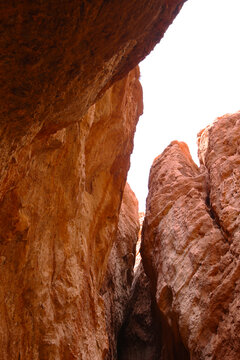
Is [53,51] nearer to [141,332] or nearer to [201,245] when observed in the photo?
[201,245]

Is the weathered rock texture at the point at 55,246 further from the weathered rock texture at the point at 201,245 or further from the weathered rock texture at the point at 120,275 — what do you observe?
the weathered rock texture at the point at 120,275

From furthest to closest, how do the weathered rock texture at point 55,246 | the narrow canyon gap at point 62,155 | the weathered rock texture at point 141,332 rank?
the weathered rock texture at point 141,332 < the weathered rock texture at point 55,246 < the narrow canyon gap at point 62,155

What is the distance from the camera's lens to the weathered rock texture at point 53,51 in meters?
2.66

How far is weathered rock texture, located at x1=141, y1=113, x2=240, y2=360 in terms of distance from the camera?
8.26 meters

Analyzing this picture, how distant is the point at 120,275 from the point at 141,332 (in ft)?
7.67

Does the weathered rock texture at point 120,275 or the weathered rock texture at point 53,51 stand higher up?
the weathered rock texture at point 120,275

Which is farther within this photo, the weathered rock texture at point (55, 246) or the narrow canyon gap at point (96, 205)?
the weathered rock texture at point (55, 246)

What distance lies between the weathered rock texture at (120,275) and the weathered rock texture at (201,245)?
1.54m

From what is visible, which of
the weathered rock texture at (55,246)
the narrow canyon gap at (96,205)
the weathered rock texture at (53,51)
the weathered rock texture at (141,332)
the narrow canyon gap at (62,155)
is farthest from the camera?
the weathered rock texture at (141,332)

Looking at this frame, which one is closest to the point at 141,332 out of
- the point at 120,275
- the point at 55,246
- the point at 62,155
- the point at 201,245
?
the point at 120,275

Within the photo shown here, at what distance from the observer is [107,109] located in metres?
9.02

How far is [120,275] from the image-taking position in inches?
572

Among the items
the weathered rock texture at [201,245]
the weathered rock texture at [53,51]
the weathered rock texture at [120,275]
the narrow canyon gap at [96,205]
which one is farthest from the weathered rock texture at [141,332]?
the weathered rock texture at [53,51]

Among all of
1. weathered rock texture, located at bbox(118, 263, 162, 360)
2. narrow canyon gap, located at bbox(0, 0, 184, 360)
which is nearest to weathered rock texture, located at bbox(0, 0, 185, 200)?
narrow canyon gap, located at bbox(0, 0, 184, 360)
